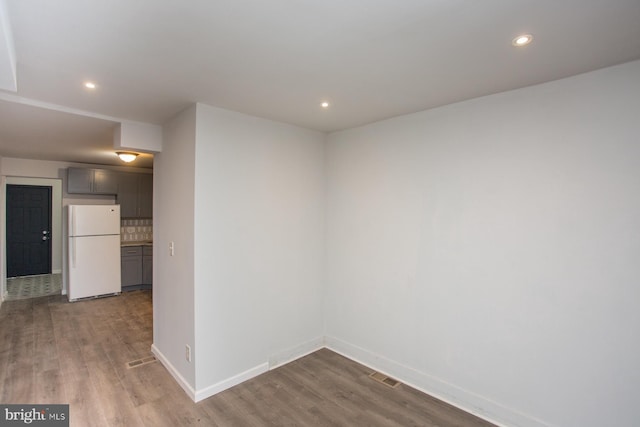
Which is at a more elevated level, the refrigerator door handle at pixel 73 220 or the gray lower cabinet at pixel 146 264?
the refrigerator door handle at pixel 73 220

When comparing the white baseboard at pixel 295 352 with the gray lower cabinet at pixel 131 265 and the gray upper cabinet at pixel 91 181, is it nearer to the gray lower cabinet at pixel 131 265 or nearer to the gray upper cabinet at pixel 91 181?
the gray lower cabinet at pixel 131 265

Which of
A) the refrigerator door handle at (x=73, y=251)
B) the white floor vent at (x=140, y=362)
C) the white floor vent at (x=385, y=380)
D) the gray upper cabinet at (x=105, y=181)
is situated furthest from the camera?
the gray upper cabinet at (x=105, y=181)

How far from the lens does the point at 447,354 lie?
267 centimetres

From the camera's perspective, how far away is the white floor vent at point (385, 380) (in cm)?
291

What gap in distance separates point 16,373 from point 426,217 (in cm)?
406

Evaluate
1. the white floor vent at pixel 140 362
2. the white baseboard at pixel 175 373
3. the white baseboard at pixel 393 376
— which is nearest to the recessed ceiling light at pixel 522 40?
the white baseboard at pixel 393 376

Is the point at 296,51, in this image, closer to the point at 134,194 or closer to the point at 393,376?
the point at 393,376

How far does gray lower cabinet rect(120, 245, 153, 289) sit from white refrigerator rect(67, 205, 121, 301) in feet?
0.92

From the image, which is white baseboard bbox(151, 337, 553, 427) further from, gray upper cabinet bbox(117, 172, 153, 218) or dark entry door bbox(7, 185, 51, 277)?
dark entry door bbox(7, 185, 51, 277)

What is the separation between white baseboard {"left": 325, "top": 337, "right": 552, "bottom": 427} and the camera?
2.32 meters

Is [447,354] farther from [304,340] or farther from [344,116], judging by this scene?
[344,116]

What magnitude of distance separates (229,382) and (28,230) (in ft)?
23.4

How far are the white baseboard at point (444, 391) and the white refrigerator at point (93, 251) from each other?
4443 millimetres

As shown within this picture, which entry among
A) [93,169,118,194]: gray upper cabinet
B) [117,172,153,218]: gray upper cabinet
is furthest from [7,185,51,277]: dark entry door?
[117,172,153,218]: gray upper cabinet
